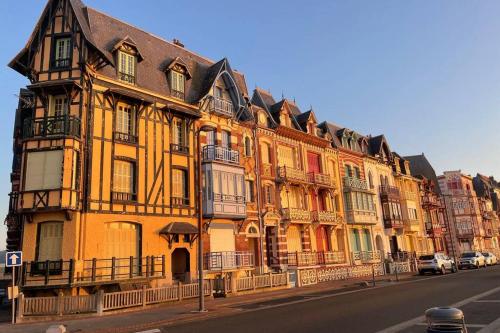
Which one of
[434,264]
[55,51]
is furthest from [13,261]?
[434,264]

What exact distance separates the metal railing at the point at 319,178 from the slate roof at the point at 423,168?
3387 cm

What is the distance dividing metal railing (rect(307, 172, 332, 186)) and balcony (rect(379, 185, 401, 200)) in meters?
10.8

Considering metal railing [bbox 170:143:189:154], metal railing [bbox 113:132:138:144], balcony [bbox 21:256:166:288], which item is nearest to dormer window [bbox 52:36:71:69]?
metal railing [bbox 113:132:138:144]

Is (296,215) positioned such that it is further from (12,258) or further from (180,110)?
(12,258)

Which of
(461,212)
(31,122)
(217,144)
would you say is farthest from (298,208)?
(461,212)

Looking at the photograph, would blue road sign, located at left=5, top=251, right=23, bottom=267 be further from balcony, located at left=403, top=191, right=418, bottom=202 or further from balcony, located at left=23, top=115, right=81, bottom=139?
balcony, located at left=403, top=191, right=418, bottom=202

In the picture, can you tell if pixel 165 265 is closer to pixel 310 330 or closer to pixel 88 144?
pixel 88 144

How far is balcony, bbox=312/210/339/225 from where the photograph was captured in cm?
3155

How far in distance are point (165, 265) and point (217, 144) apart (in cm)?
892

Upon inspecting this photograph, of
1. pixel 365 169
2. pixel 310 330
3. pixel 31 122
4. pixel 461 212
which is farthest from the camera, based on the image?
pixel 461 212

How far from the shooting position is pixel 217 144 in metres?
26.0

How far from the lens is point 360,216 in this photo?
120ft

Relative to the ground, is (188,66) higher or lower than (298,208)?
higher

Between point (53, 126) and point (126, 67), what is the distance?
5.77 meters
